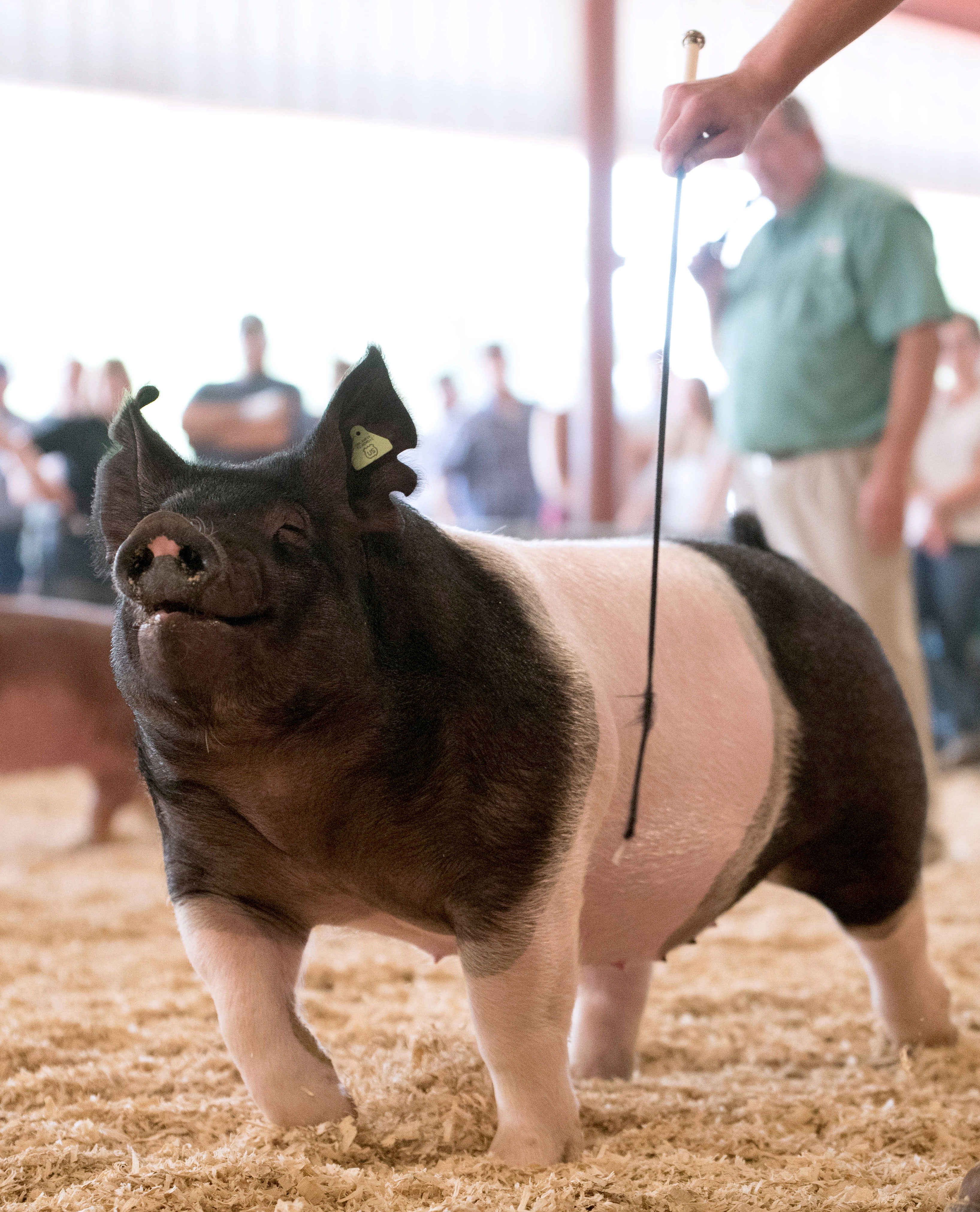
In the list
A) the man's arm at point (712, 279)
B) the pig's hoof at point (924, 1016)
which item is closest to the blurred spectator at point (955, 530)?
the man's arm at point (712, 279)

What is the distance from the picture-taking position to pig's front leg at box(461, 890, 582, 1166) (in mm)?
1353

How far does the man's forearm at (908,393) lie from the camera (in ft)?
10.1

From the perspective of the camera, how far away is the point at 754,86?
1.46 metres

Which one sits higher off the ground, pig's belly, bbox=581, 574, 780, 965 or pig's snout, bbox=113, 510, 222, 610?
pig's snout, bbox=113, 510, 222, 610

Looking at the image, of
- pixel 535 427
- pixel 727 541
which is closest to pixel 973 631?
pixel 535 427

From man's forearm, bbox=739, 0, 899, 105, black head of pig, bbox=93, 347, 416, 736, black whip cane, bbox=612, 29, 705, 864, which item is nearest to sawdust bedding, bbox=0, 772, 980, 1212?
black whip cane, bbox=612, 29, 705, 864

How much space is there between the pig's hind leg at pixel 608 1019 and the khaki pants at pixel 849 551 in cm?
156

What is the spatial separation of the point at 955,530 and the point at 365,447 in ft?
15.3

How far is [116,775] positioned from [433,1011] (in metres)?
2.20

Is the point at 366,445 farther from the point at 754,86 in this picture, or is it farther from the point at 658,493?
the point at 754,86

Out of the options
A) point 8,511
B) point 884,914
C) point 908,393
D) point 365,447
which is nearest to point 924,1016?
point 884,914

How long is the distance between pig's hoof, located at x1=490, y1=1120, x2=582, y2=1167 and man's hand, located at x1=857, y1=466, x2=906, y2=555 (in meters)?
2.11

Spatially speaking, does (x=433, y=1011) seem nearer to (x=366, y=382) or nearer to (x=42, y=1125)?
(x=42, y=1125)

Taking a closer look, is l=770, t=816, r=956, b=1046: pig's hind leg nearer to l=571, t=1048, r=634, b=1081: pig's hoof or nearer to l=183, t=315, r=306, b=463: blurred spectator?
l=571, t=1048, r=634, b=1081: pig's hoof
